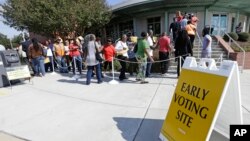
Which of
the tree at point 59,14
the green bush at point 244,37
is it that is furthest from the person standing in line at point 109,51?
the green bush at point 244,37

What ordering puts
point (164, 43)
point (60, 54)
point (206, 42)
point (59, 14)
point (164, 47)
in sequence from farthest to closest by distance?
point (59, 14)
point (60, 54)
point (164, 47)
point (164, 43)
point (206, 42)

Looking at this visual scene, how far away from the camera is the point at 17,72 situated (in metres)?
7.88

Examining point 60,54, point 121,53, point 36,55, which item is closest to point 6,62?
point 36,55

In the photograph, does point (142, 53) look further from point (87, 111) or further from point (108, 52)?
point (87, 111)

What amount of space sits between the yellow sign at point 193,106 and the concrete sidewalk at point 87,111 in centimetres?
61

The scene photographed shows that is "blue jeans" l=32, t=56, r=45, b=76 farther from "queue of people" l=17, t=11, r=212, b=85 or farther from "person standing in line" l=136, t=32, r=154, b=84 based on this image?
"person standing in line" l=136, t=32, r=154, b=84

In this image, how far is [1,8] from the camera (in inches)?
786

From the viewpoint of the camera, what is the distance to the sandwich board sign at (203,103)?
106 inches

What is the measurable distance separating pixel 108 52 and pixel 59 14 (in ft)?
24.7

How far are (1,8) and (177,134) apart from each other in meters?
21.4

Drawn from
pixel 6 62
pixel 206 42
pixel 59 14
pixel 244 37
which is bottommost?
pixel 6 62

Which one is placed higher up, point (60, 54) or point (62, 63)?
point (60, 54)

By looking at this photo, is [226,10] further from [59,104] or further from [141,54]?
[59,104]

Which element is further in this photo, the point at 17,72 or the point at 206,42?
the point at 17,72
